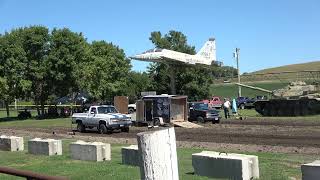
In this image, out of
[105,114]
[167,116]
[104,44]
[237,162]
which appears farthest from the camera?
[104,44]

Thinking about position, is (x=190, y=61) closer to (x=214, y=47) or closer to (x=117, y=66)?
(x=214, y=47)

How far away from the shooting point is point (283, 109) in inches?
1901

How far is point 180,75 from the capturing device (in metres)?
81.4

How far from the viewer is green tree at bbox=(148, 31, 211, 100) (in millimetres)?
81688

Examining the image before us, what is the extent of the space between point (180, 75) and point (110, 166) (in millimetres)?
67361

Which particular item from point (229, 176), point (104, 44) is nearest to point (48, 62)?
point (104, 44)

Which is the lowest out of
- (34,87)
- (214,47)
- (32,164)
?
(32,164)

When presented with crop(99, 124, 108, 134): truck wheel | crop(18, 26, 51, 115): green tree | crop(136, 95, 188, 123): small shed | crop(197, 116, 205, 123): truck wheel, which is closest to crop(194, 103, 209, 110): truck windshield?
crop(197, 116, 205, 123): truck wheel

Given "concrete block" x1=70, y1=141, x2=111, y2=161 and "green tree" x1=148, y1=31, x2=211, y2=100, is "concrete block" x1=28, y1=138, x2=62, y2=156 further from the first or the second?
"green tree" x1=148, y1=31, x2=211, y2=100

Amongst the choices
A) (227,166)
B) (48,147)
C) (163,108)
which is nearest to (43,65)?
(163,108)

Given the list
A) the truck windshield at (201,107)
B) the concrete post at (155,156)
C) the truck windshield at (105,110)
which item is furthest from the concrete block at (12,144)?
the truck windshield at (201,107)

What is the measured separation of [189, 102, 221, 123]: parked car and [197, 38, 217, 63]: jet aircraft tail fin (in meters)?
30.5

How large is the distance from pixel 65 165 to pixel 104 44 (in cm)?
6684

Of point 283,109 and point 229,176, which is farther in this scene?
point 283,109
